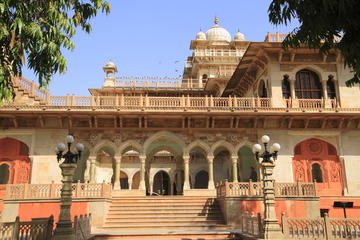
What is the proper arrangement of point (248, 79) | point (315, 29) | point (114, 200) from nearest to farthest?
point (315, 29), point (114, 200), point (248, 79)

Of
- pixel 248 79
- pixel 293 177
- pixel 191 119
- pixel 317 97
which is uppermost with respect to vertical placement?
pixel 248 79

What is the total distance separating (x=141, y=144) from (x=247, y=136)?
603 cm

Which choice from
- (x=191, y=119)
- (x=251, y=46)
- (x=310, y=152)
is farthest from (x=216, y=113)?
(x=310, y=152)

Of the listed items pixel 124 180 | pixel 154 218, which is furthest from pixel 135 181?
pixel 154 218

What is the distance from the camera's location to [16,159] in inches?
751

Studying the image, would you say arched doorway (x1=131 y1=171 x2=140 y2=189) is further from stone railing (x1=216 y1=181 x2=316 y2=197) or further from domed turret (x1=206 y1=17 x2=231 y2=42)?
domed turret (x1=206 y1=17 x2=231 y2=42)

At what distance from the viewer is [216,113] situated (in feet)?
62.4

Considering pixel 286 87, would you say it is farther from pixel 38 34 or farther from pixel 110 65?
pixel 110 65

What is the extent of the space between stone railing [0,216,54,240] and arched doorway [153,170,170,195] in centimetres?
2246

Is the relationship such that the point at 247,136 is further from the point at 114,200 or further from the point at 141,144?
the point at 114,200

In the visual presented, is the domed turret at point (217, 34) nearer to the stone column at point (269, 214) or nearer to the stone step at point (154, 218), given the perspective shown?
the stone step at point (154, 218)

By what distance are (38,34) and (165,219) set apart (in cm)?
1048

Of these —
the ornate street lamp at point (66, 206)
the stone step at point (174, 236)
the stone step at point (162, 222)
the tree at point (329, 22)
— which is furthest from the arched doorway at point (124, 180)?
the tree at point (329, 22)

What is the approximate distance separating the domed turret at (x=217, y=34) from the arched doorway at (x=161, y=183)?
1820 centimetres
